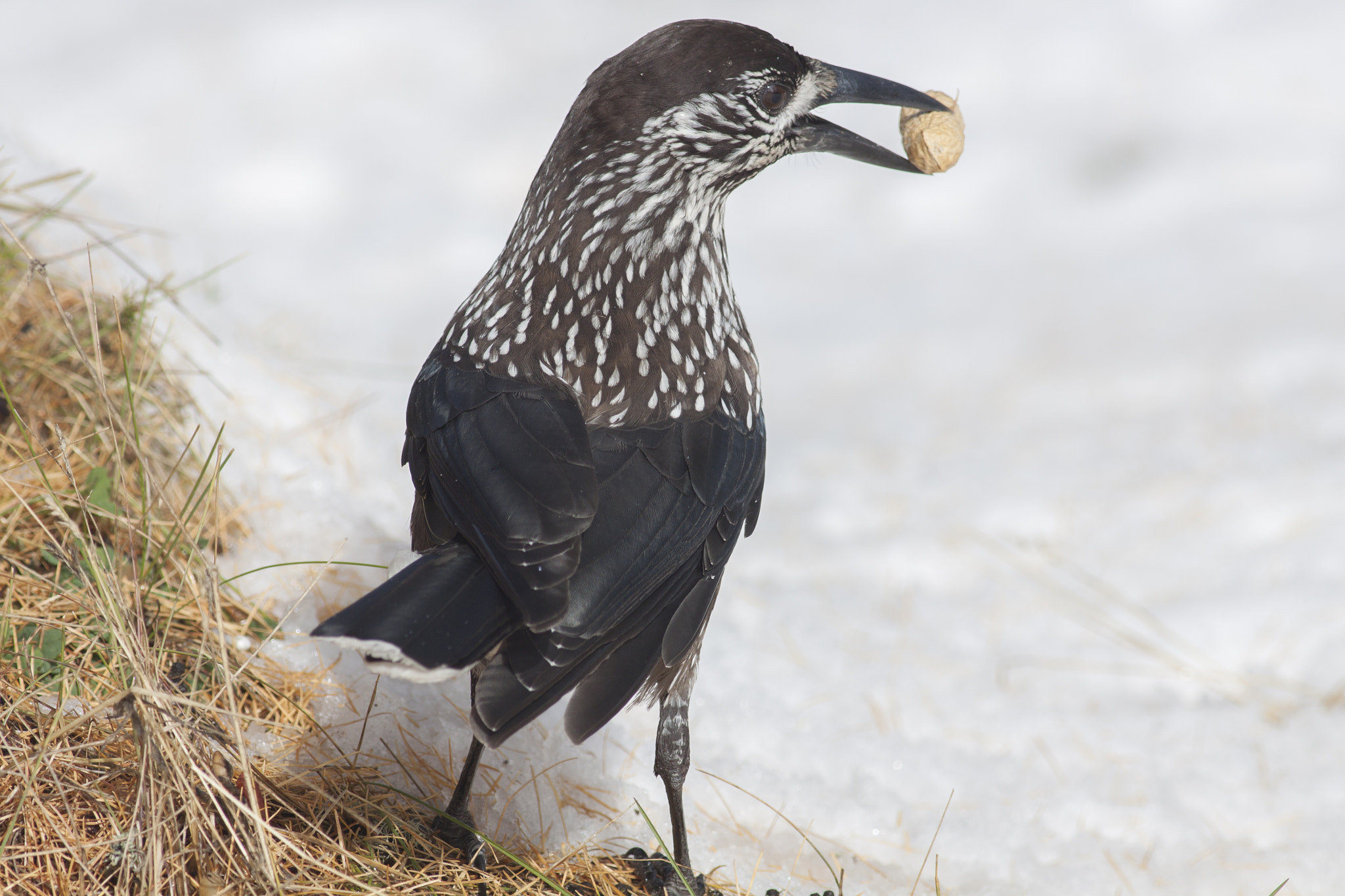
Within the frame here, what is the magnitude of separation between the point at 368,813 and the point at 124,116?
20.6 feet

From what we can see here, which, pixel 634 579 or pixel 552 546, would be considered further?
pixel 634 579

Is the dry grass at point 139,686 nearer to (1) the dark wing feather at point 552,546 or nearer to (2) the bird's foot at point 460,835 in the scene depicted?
(2) the bird's foot at point 460,835

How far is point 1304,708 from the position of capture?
15.4ft

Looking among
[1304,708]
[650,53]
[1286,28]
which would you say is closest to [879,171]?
[1286,28]

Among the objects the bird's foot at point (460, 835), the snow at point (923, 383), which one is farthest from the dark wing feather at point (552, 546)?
the snow at point (923, 383)

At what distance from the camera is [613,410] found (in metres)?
2.97

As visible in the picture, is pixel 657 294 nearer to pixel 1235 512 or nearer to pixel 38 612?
pixel 38 612

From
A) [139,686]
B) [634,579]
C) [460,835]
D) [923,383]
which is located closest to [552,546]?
[634,579]

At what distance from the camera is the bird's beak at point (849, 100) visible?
131 inches

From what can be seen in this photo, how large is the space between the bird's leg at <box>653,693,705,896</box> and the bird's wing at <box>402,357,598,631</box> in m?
0.83

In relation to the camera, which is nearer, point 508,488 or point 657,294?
point 508,488

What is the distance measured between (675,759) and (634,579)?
0.77 meters

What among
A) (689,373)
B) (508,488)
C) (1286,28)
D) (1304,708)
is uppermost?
(1286,28)

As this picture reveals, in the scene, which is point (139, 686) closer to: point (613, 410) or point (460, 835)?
point (460, 835)
